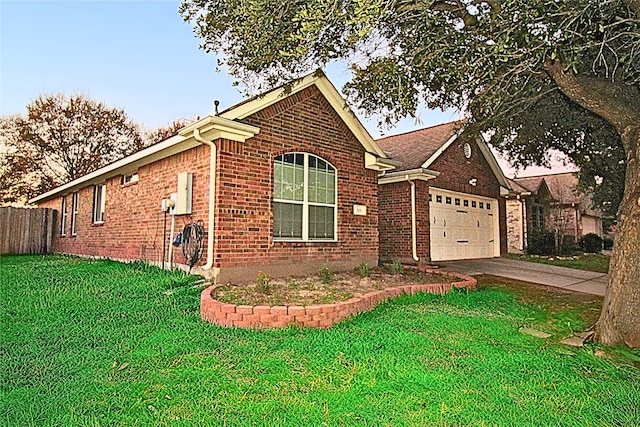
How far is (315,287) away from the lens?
6.80 metres

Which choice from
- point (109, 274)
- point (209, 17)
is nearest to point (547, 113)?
point (209, 17)

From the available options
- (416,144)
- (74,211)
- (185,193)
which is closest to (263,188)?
(185,193)

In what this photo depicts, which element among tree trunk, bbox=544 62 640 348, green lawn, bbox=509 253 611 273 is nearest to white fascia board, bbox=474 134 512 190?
green lawn, bbox=509 253 611 273

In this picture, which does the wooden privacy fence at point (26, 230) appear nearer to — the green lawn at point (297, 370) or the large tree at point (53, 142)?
the large tree at point (53, 142)

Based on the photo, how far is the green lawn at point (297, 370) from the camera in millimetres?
2797

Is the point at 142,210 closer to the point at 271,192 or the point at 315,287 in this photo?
the point at 271,192

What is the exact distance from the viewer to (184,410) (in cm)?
284

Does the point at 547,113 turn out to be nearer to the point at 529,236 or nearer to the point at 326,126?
the point at 326,126

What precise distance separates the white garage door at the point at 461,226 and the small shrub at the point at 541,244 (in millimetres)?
4274

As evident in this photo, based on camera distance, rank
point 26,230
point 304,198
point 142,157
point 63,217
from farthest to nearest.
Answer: point 26,230
point 63,217
point 142,157
point 304,198

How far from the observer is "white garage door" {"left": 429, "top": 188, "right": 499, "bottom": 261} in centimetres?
1296

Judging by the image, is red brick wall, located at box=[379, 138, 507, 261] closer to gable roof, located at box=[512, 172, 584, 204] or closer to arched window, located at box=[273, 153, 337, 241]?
arched window, located at box=[273, 153, 337, 241]

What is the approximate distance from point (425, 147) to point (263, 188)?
25.5ft

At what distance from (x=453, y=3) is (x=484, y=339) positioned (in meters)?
5.19
